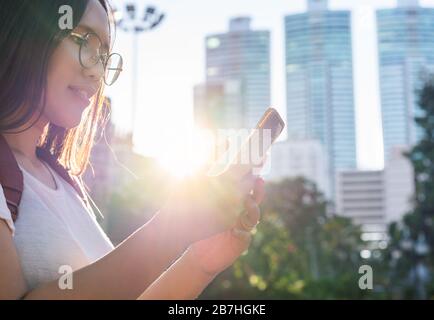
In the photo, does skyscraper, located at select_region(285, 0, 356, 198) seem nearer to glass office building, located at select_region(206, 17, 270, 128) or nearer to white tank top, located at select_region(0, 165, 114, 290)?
glass office building, located at select_region(206, 17, 270, 128)

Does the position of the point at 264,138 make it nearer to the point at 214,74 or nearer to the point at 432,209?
the point at 432,209

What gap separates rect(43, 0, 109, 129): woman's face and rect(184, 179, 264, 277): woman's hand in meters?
0.33

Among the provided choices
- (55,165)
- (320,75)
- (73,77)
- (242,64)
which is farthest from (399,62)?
(73,77)

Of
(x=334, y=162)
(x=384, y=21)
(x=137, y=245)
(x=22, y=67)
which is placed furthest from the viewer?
(x=334, y=162)

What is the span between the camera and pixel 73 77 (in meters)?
1.13

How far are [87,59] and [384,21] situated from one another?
238 feet

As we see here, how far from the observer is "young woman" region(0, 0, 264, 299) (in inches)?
36.9

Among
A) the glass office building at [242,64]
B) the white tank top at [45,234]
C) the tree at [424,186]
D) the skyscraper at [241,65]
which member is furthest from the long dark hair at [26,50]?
the glass office building at [242,64]

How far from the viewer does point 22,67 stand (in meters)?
1.07

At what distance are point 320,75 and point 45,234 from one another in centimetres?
8273

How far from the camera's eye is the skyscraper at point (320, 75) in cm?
7681

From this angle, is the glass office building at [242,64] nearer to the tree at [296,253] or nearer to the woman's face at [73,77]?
the tree at [296,253]

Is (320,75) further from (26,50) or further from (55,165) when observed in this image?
(26,50)
